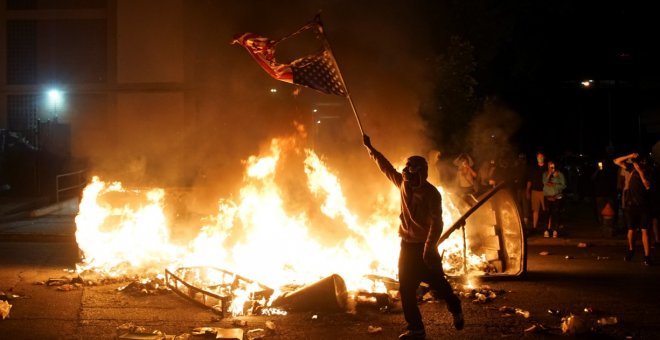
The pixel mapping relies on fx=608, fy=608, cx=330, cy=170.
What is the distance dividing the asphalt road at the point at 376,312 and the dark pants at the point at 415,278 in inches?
11.7

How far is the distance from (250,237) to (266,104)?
251 inches

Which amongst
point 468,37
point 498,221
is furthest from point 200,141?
point 498,221

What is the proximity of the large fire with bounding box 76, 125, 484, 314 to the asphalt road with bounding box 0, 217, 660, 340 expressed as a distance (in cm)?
71

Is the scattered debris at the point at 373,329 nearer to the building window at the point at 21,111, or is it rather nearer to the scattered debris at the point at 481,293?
the scattered debris at the point at 481,293

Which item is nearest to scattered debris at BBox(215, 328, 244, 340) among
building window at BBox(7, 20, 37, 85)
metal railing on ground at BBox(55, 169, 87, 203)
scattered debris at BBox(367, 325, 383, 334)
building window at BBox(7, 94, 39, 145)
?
scattered debris at BBox(367, 325, 383, 334)

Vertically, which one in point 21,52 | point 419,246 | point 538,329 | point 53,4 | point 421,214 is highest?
point 53,4

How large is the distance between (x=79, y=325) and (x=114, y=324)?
1.05ft

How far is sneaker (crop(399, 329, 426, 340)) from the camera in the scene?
5.23 m

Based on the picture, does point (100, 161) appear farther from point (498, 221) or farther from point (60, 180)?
point (498, 221)

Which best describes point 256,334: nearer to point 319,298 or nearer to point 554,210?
point 319,298

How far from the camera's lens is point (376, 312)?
6.21 m

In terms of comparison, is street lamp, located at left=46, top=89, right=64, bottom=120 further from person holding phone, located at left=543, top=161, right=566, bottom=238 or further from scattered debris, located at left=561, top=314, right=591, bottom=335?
scattered debris, located at left=561, top=314, right=591, bottom=335

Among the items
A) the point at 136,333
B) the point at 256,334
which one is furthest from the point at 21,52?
the point at 256,334

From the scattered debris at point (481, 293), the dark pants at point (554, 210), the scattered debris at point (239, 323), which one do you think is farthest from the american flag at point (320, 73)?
the dark pants at point (554, 210)
